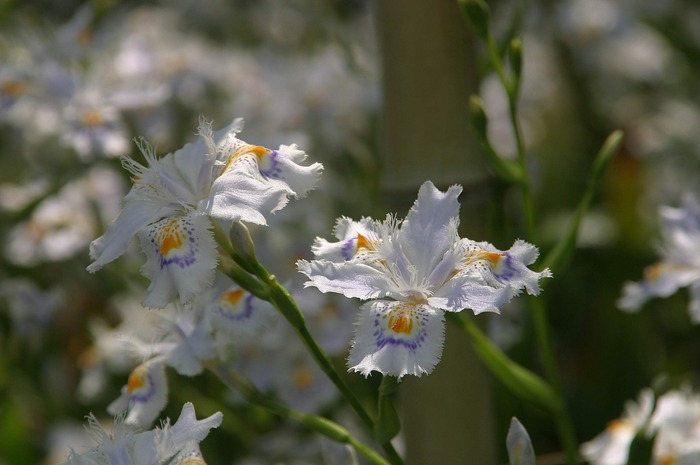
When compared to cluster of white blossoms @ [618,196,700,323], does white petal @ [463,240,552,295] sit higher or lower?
higher

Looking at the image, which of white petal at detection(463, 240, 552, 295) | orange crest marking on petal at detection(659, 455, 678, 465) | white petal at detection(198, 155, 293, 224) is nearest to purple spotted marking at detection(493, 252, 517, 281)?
white petal at detection(463, 240, 552, 295)

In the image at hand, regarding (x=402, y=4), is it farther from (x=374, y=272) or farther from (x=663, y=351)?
(x=663, y=351)

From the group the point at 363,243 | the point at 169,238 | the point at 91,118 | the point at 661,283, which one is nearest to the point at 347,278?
the point at 363,243

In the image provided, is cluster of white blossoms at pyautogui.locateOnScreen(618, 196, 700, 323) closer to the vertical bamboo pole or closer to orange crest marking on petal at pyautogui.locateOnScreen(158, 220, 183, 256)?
the vertical bamboo pole

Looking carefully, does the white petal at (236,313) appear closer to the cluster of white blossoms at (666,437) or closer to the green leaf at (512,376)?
the green leaf at (512,376)

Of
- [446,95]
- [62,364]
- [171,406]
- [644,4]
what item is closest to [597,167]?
[446,95]

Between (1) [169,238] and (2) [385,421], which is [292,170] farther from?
(2) [385,421]
